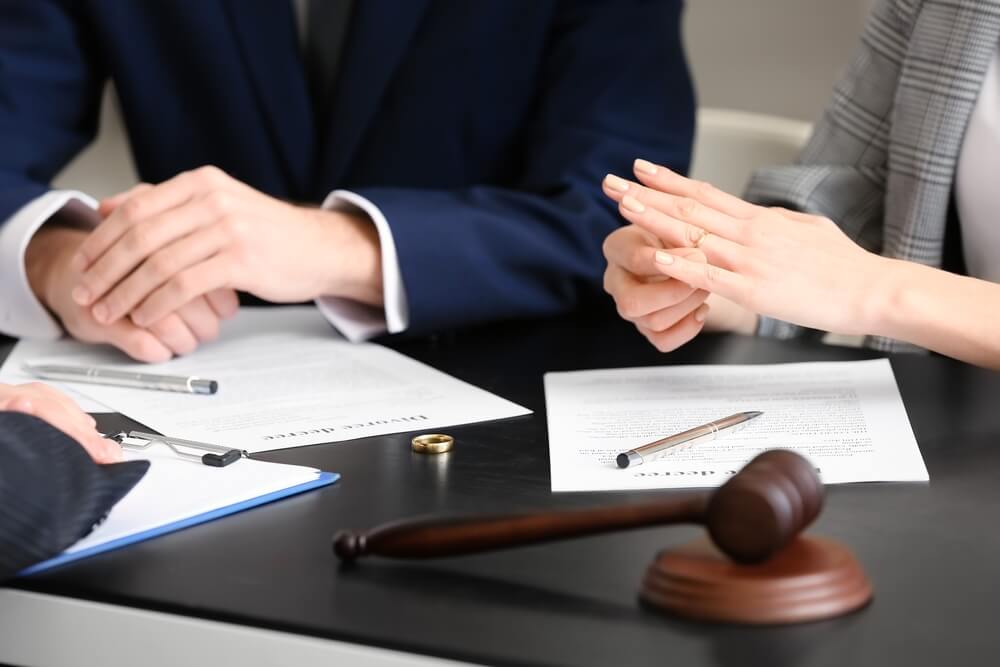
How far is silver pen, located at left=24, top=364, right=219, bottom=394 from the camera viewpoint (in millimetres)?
1099

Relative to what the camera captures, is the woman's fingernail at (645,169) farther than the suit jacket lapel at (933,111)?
No

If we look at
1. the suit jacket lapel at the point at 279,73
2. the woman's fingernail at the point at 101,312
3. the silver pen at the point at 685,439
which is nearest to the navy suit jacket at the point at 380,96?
the suit jacket lapel at the point at 279,73

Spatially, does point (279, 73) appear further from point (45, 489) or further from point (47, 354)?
point (45, 489)

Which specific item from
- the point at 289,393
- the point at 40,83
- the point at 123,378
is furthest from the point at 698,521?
the point at 40,83

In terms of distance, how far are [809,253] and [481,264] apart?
424mm

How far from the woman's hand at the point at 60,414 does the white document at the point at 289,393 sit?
0.44 ft

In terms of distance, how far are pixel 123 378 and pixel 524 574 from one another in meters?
0.60

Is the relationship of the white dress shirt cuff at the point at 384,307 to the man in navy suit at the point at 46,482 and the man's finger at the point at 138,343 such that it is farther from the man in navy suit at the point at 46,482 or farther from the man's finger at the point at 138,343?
the man in navy suit at the point at 46,482

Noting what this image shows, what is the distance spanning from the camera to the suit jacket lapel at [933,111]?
130 cm

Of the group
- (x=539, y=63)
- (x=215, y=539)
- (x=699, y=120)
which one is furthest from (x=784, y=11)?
(x=215, y=539)

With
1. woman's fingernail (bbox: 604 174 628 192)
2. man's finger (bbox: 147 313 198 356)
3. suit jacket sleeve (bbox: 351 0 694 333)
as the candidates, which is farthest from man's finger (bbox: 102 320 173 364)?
woman's fingernail (bbox: 604 174 628 192)

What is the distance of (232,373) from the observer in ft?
3.84

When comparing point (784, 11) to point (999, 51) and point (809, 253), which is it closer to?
point (999, 51)

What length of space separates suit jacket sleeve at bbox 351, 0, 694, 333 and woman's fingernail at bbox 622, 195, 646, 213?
32cm
